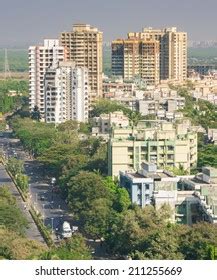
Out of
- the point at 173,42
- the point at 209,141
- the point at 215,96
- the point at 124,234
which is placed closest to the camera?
the point at 124,234

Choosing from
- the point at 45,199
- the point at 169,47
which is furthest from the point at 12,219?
the point at 169,47

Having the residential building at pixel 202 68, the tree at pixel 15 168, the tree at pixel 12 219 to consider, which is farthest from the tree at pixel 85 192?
the residential building at pixel 202 68

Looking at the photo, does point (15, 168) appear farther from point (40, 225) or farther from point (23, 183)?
point (40, 225)

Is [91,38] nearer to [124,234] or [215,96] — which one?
[215,96]

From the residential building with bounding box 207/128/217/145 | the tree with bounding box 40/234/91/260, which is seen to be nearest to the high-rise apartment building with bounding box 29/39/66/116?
the residential building with bounding box 207/128/217/145

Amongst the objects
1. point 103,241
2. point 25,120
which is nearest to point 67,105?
point 25,120

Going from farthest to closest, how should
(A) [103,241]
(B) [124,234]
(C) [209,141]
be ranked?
(C) [209,141]
(A) [103,241]
(B) [124,234]
